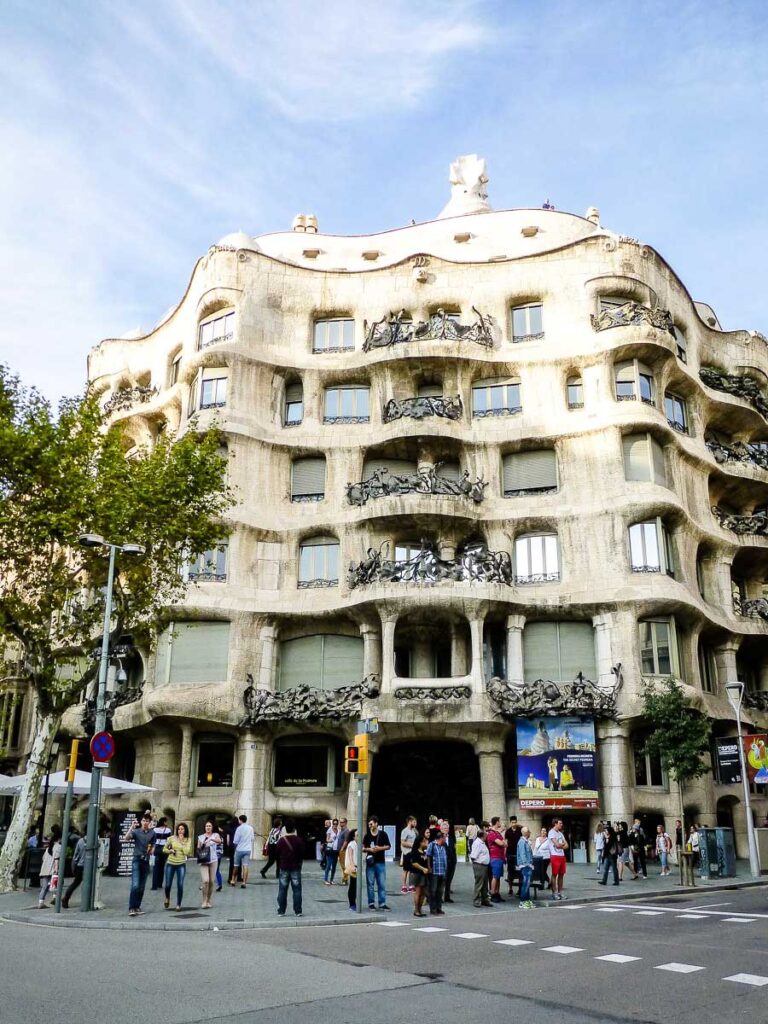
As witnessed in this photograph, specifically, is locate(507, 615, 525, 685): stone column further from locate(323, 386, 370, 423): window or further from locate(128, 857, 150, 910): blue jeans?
locate(128, 857, 150, 910): blue jeans

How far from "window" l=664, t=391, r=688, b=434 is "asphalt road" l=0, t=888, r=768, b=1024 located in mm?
22443

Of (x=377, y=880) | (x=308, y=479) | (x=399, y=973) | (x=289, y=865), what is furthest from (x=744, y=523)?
(x=399, y=973)

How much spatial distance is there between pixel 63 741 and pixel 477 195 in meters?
30.5

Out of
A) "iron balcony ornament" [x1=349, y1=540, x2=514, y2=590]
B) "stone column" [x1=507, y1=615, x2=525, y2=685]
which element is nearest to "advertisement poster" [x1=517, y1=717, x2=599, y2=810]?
"stone column" [x1=507, y1=615, x2=525, y2=685]

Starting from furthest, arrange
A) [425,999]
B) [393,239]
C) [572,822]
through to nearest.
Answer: [393,239]
[572,822]
[425,999]

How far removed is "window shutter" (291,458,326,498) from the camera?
3447 cm

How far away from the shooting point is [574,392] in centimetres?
3472

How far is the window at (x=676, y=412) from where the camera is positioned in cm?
3497

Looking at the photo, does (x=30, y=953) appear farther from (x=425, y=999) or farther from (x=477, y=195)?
(x=477, y=195)

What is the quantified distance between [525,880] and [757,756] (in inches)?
437

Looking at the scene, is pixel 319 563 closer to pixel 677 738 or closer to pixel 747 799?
pixel 677 738

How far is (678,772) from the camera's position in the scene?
2703 centimetres

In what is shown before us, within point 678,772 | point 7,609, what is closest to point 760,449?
point 678,772

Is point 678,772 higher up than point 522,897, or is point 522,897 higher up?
point 678,772
